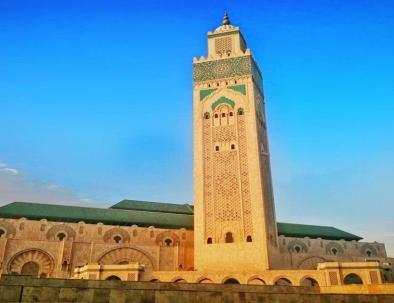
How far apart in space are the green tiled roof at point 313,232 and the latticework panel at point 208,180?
8.72m

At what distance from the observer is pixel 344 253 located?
1150 inches

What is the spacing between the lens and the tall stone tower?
20328mm

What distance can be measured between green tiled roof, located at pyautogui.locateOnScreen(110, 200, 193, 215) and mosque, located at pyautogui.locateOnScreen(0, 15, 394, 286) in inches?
6.9

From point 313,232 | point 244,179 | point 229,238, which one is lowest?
point 229,238

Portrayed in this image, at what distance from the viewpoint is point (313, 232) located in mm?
29766

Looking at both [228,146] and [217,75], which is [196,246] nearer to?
[228,146]

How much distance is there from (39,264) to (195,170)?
10.5m

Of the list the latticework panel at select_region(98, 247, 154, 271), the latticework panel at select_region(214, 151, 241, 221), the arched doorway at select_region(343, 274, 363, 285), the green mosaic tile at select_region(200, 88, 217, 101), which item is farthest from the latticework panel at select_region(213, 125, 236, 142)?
the arched doorway at select_region(343, 274, 363, 285)

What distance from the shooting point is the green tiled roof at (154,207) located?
27730 mm

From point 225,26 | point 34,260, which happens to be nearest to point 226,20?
point 225,26

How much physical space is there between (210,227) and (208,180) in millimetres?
2840

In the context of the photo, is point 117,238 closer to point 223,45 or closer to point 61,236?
point 61,236

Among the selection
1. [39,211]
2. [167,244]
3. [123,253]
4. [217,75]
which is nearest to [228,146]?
[217,75]

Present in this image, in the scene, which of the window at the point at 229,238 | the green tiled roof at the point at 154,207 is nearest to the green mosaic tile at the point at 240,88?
the window at the point at 229,238
